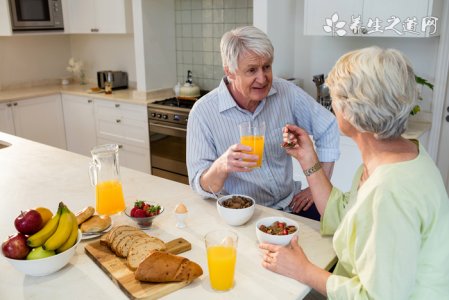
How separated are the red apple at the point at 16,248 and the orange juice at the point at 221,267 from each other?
0.53 meters

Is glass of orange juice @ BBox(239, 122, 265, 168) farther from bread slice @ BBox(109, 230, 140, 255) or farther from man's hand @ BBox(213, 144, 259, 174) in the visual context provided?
bread slice @ BBox(109, 230, 140, 255)

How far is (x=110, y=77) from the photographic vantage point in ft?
15.0

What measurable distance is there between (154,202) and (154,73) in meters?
2.73

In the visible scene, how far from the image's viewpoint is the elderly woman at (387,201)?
3.31 feet

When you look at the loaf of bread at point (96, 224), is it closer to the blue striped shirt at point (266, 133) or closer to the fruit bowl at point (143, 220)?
the fruit bowl at point (143, 220)

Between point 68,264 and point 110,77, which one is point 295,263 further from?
point 110,77

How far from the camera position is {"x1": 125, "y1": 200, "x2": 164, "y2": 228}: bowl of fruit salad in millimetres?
1497

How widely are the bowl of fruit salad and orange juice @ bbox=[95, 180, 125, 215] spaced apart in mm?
92

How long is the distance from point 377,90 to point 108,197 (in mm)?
1030

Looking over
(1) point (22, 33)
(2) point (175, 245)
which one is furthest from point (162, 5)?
(2) point (175, 245)

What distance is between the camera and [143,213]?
150cm

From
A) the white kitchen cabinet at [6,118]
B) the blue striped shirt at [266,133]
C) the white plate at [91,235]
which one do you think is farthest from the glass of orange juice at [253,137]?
the white kitchen cabinet at [6,118]

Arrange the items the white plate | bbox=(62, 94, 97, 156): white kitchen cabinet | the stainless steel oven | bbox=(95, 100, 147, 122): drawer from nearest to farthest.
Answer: the white plate < the stainless steel oven < bbox=(95, 100, 147, 122): drawer < bbox=(62, 94, 97, 156): white kitchen cabinet

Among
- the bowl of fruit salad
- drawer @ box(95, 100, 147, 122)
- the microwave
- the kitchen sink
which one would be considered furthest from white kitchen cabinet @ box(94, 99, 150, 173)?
the bowl of fruit salad
